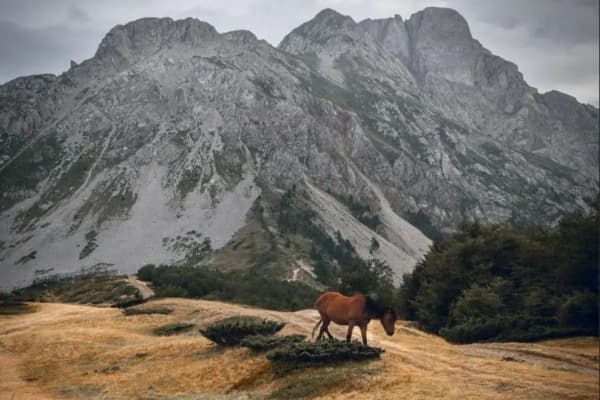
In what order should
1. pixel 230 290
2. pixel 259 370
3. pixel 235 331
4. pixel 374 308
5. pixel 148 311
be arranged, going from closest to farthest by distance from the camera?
pixel 259 370, pixel 374 308, pixel 235 331, pixel 148 311, pixel 230 290

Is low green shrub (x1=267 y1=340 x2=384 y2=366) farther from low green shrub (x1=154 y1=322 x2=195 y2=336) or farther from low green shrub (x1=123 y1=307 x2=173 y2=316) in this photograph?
low green shrub (x1=123 y1=307 x2=173 y2=316)

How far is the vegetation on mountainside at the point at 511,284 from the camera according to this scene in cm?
3494

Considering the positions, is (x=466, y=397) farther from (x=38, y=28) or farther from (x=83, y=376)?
(x=38, y=28)

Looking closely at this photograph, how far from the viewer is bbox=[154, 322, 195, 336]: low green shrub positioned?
3262cm

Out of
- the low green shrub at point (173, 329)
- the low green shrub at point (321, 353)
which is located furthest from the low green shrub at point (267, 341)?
the low green shrub at point (173, 329)

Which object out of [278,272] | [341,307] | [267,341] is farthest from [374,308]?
[278,272]

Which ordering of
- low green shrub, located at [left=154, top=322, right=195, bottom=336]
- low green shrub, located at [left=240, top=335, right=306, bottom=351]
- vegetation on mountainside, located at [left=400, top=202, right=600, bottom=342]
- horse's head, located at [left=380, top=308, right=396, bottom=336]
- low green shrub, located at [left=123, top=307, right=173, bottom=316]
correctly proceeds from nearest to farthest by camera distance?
horse's head, located at [left=380, top=308, right=396, bottom=336], low green shrub, located at [left=240, top=335, right=306, bottom=351], low green shrub, located at [left=154, top=322, right=195, bottom=336], vegetation on mountainside, located at [left=400, top=202, right=600, bottom=342], low green shrub, located at [left=123, top=307, right=173, bottom=316]

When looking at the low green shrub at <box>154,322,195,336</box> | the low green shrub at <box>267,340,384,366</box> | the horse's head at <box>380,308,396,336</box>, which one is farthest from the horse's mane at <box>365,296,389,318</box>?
the low green shrub at <box>154,322,195,336</box>

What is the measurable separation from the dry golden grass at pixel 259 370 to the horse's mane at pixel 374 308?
1.75m

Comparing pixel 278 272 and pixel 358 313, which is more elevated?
pixel 278 272

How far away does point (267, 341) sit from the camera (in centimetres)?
2325

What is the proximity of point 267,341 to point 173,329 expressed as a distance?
466 inches

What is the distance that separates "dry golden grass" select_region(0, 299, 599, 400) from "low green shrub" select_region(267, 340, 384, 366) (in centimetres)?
49

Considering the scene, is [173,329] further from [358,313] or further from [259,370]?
[358,313]
